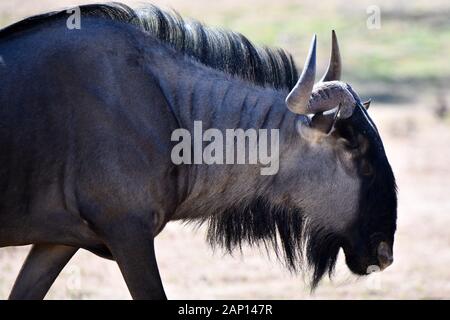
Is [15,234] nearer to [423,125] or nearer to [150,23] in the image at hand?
[150,23]

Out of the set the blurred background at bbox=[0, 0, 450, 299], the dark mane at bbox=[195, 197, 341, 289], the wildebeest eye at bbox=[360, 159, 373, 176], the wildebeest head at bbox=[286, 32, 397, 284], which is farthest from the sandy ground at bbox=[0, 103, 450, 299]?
the wildebeest eye at bbox=[360, 159, 373, 176]

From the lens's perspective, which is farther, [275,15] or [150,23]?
[275,15]

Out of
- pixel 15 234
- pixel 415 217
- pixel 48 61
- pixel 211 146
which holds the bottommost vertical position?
pixel 415 217

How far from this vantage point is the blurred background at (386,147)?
8891 mm

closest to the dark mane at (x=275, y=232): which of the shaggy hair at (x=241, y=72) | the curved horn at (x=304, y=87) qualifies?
the shaggy hair at (x=241, y=72)

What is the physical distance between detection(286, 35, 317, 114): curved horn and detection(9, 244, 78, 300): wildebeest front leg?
1.48 meters

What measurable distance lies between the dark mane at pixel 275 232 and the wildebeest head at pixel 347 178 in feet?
0.12

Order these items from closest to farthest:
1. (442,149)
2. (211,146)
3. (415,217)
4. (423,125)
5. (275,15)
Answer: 1. (211,146)
2. (415,217)
3. (442,149)
4. (423,125)
5. (275,15)

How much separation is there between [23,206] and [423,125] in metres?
11.7

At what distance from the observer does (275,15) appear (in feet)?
77.5

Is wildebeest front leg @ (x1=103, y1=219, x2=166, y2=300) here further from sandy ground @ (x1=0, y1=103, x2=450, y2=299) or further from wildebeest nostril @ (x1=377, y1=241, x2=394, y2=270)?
sandy ground @ (x1=0, y1=103, x2=450, y2=299)

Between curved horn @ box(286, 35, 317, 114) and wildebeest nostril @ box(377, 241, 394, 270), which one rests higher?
curved horn @ box(286, 35, 317, 114)

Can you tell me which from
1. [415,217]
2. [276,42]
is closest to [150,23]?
[415,217]

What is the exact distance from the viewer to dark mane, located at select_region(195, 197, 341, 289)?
620 centimetres
